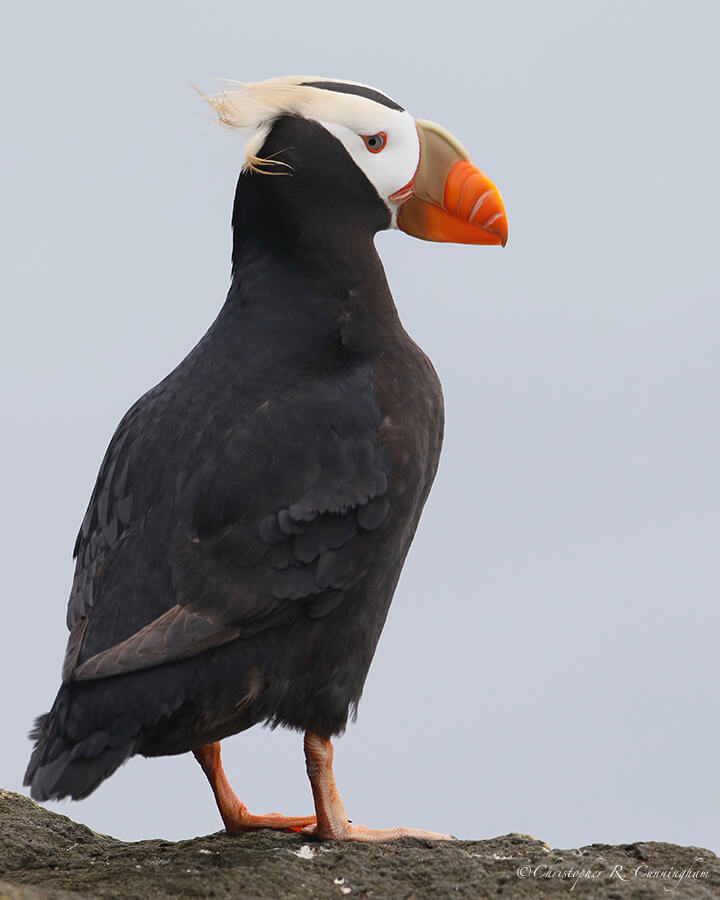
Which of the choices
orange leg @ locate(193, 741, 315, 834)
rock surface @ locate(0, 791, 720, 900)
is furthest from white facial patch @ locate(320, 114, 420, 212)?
rock surface @ locate(0, 791, 720, 900)

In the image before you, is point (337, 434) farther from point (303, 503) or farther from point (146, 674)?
point (146, 674)

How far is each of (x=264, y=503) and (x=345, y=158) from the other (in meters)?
1.50

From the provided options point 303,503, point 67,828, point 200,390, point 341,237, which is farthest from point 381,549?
point 67,828

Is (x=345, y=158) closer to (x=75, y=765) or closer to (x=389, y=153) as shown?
(x=389, y=153)

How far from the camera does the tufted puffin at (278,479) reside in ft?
16.1

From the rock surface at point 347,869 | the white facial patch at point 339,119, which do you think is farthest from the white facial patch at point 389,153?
the rock surface at point 347,869

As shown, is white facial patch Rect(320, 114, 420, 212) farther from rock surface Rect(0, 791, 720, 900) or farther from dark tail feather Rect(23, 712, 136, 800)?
rock surface Rect(0, 791, 720, 900)

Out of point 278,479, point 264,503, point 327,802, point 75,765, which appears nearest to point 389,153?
point 278,479

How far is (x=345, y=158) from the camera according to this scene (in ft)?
18.7

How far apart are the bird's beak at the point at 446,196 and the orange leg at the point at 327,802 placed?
2.17m

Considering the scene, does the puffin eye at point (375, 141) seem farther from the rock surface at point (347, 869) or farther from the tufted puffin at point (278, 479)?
the rock surface at point (347, 869)

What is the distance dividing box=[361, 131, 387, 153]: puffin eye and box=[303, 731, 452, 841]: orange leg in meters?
2.32

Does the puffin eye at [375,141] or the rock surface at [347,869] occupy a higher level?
the puffin eye at [375,141]

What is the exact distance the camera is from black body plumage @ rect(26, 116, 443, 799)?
487cm
